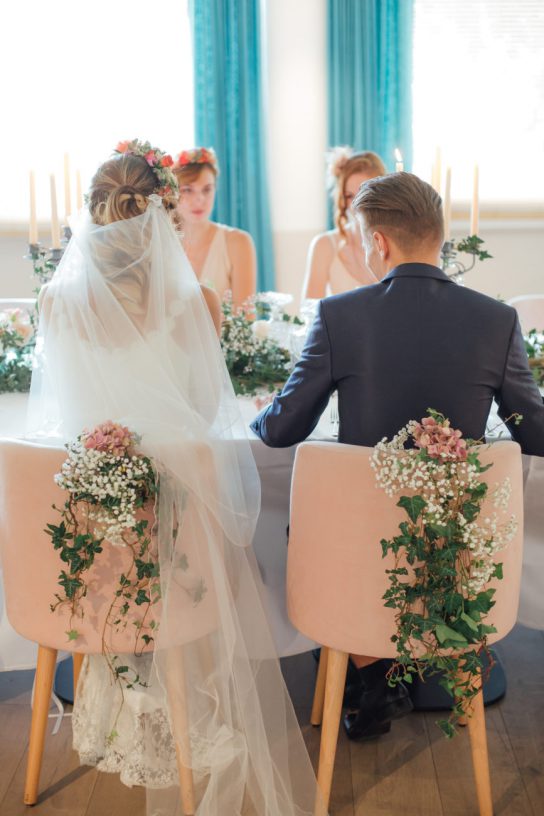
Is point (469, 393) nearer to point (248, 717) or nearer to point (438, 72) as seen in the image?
point (248, 717)

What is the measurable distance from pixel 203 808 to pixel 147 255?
3.98ft

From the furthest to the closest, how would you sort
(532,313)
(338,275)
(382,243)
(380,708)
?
(338,275) < (532,313) < (380,708) < (382,243)

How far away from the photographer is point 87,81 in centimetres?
498

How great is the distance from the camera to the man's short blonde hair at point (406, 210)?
1918 millimetres

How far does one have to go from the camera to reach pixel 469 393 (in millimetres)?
1909

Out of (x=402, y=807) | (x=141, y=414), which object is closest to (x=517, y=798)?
(x=402, y=807)

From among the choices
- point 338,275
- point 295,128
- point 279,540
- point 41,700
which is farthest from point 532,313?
point 41,700

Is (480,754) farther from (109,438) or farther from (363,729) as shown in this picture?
(109,438)

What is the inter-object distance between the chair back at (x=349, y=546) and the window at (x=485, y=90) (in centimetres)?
350

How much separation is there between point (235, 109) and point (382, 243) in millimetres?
3283

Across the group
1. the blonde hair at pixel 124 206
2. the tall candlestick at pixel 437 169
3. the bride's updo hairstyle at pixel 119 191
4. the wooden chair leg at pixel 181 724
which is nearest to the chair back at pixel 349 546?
the wooden chair leg at pixel 181 724

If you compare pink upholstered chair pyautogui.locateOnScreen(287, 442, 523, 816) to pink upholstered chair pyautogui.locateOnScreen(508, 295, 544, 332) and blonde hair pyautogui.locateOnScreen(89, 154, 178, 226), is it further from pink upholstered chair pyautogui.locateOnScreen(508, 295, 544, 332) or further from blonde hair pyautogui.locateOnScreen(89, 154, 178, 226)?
pink upholstered chair pyautogui.locateOnScreen(508, 295, 544, 332)

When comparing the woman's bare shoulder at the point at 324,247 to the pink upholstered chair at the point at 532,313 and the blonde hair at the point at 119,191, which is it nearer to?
the pink upholstered chair at the point at 532,313

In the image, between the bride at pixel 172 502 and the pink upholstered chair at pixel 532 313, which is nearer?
the bride at pixel 172 502
